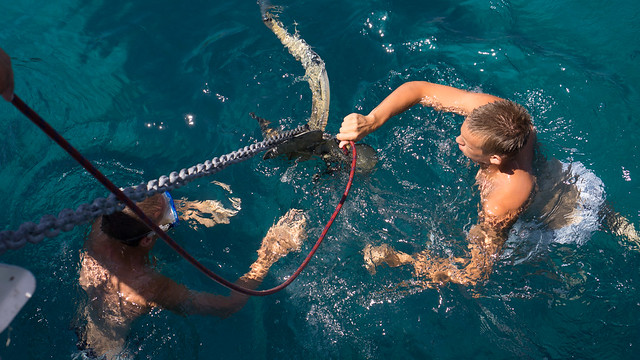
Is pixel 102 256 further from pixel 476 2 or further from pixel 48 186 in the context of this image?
pixel 476 2


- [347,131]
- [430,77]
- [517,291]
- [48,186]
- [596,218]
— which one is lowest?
[517,291]

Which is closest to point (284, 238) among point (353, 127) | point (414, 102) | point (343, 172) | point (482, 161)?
point (343, 172)

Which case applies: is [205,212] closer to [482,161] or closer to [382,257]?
[382,257]

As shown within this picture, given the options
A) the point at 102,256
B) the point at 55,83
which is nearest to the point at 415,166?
the point at 102,256

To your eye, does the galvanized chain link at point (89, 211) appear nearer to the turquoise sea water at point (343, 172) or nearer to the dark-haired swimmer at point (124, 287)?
the dark-haired swimmer at point (124, 287)

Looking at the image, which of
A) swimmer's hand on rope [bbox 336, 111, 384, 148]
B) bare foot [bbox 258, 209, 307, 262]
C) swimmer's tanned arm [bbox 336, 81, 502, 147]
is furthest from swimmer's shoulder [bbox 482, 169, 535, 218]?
bare foot [bbox 258, 209, 307, 262]

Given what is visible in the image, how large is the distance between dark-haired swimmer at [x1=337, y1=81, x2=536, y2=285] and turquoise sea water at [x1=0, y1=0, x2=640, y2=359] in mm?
202

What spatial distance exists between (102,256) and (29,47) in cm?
291

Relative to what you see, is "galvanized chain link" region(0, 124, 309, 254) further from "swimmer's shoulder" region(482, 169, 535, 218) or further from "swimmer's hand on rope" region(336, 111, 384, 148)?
"swimmer's shoulder" region(482, 169, 535, 218)

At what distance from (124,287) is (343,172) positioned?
1771mm

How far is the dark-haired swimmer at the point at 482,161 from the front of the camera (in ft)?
8.87

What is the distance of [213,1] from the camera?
487 cm

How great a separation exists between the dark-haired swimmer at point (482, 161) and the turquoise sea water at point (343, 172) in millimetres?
202

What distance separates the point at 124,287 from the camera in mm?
2643
